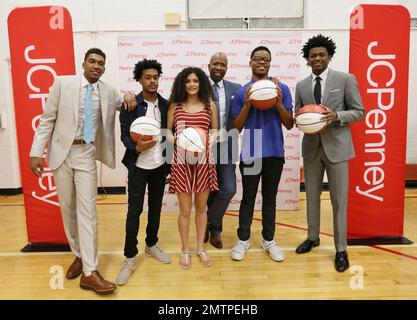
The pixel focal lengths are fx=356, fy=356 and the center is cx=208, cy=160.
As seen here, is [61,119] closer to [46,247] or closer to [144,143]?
[144,143]

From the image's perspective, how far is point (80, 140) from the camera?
272cm

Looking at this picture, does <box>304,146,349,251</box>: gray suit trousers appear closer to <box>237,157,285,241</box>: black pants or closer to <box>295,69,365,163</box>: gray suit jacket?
<box>295,69,365,163</box>: gray suit jacket

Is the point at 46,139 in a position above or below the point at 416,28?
below

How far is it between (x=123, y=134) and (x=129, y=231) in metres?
0.77

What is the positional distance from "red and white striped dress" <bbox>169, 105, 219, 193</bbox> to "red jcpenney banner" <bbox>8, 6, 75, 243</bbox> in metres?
1.25

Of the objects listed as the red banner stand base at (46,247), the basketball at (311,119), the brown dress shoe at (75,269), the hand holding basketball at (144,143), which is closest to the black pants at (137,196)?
the hand holding basketball at (144,143)

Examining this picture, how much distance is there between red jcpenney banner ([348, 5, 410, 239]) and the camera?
322 centimetres

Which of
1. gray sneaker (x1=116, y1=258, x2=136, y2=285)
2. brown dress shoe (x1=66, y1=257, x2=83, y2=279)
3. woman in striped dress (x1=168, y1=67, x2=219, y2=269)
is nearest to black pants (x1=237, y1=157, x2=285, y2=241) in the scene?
woman in striped dress (x1=168, y1=67, x2=219, y2=269)

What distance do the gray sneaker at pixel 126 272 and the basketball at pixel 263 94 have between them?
1.63 m

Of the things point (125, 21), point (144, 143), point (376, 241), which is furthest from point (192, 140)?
point (125, 21)

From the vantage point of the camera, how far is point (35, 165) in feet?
9.08

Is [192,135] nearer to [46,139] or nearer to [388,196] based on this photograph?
[46,139]

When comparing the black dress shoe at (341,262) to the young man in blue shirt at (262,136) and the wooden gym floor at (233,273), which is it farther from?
the young man in blue shirt at (262,136)
